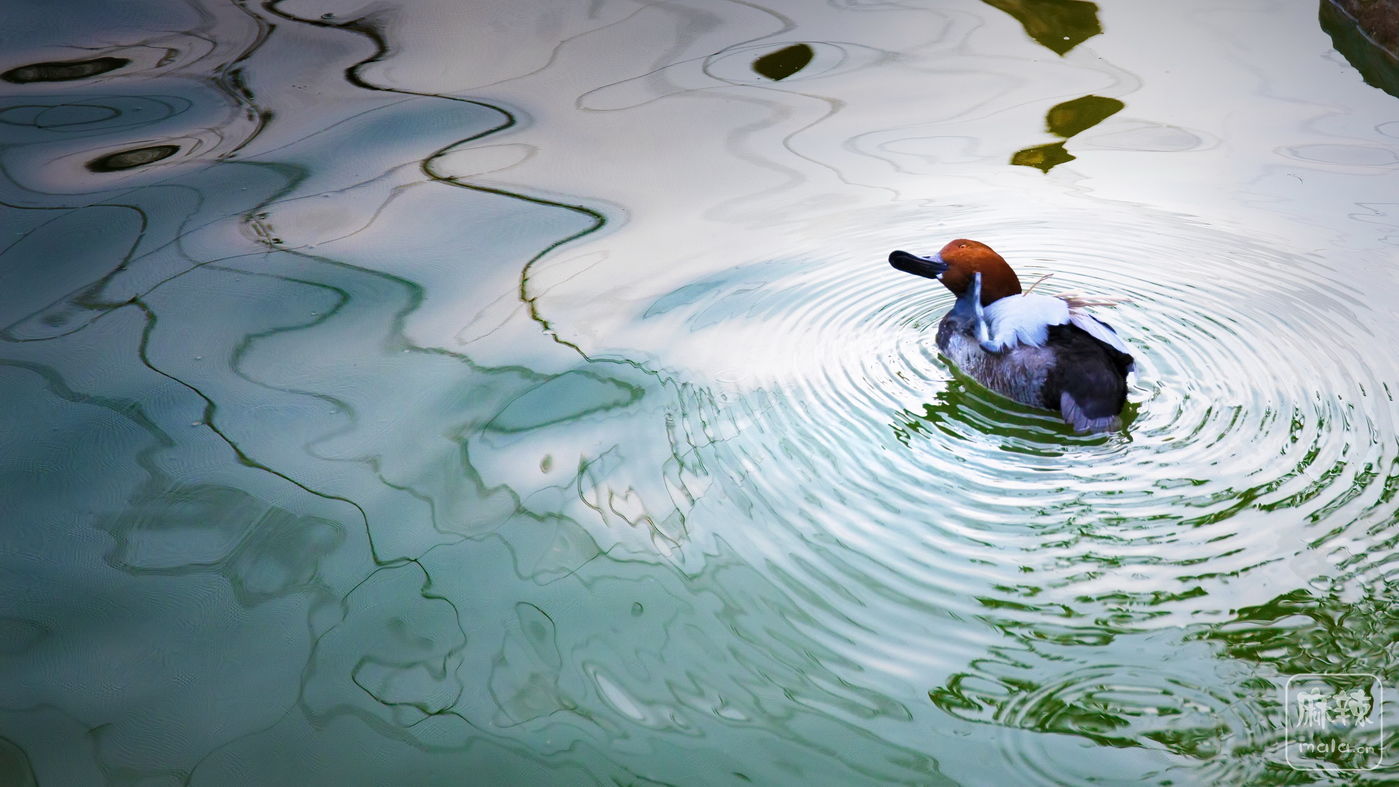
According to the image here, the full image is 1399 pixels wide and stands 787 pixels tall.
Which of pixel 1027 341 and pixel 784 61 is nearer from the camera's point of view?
pixel 1027 341

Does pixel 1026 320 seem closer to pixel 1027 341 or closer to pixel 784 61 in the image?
pixel 1027 341

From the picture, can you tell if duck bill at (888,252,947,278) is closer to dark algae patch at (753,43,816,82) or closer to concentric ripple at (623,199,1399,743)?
concentric ripple at (623,199,1399,743)

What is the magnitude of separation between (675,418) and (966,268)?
0.82m

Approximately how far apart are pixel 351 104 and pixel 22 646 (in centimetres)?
230

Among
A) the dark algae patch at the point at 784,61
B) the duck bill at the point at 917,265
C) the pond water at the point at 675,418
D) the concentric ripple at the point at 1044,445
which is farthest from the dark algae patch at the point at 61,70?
the duck bill at the point at 917,265

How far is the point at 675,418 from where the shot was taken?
7.32 feet

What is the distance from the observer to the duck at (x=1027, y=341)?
2117 millimetres

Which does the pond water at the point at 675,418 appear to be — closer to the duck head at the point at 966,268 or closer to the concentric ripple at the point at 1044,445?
the concentric ripple at the point at 1044,445

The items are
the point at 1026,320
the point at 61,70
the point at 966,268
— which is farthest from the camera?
the point at 61,70

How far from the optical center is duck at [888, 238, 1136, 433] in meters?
2.12

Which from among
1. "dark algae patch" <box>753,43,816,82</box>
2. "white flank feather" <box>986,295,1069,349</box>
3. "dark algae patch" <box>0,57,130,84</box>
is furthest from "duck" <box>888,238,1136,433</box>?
"dark algae patch" <box>0,57,130,84</box>

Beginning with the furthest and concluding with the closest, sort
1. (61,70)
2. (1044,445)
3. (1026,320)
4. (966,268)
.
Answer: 1. (61,70)
2. (966,268)
3. (1026,320)
4. (1044,445)

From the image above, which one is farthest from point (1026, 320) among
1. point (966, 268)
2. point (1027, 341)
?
point (966, 268)

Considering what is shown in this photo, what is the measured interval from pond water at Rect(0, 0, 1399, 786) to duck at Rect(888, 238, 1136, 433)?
0.22 feet
